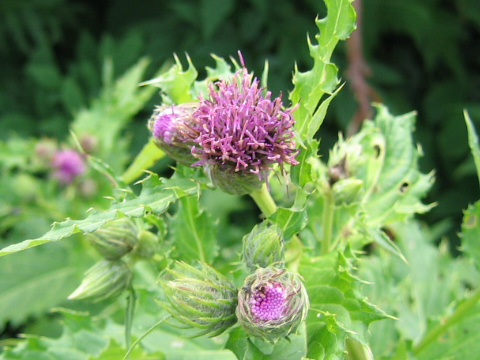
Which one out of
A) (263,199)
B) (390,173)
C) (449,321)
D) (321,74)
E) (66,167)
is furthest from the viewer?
(66,167)

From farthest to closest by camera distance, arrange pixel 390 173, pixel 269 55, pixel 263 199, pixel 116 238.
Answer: pixel 269 55 → pixel 390 173 → pixel 116 238 → pixel 263 199

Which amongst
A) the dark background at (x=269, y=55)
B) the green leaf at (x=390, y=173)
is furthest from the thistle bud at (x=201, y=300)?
the dark background at (x=269, y=55)

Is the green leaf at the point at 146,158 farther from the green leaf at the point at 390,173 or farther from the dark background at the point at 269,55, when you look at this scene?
the dark background at the point at 269,55

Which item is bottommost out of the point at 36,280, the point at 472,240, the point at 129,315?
the point at 36,280

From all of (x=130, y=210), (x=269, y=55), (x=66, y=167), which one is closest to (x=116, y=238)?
(x=130, y=210)

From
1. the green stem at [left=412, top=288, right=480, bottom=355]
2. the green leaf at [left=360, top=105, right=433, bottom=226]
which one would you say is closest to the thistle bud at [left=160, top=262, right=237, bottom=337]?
the green leaf at [left=360, top=105, right=433, bottom=226]

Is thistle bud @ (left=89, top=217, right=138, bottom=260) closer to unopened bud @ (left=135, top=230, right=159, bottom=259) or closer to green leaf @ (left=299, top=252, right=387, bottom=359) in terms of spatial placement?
unopened bud @ (left=135, top=230, right=159, bottom=259)

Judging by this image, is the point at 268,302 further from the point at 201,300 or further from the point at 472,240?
the point at 472,240
